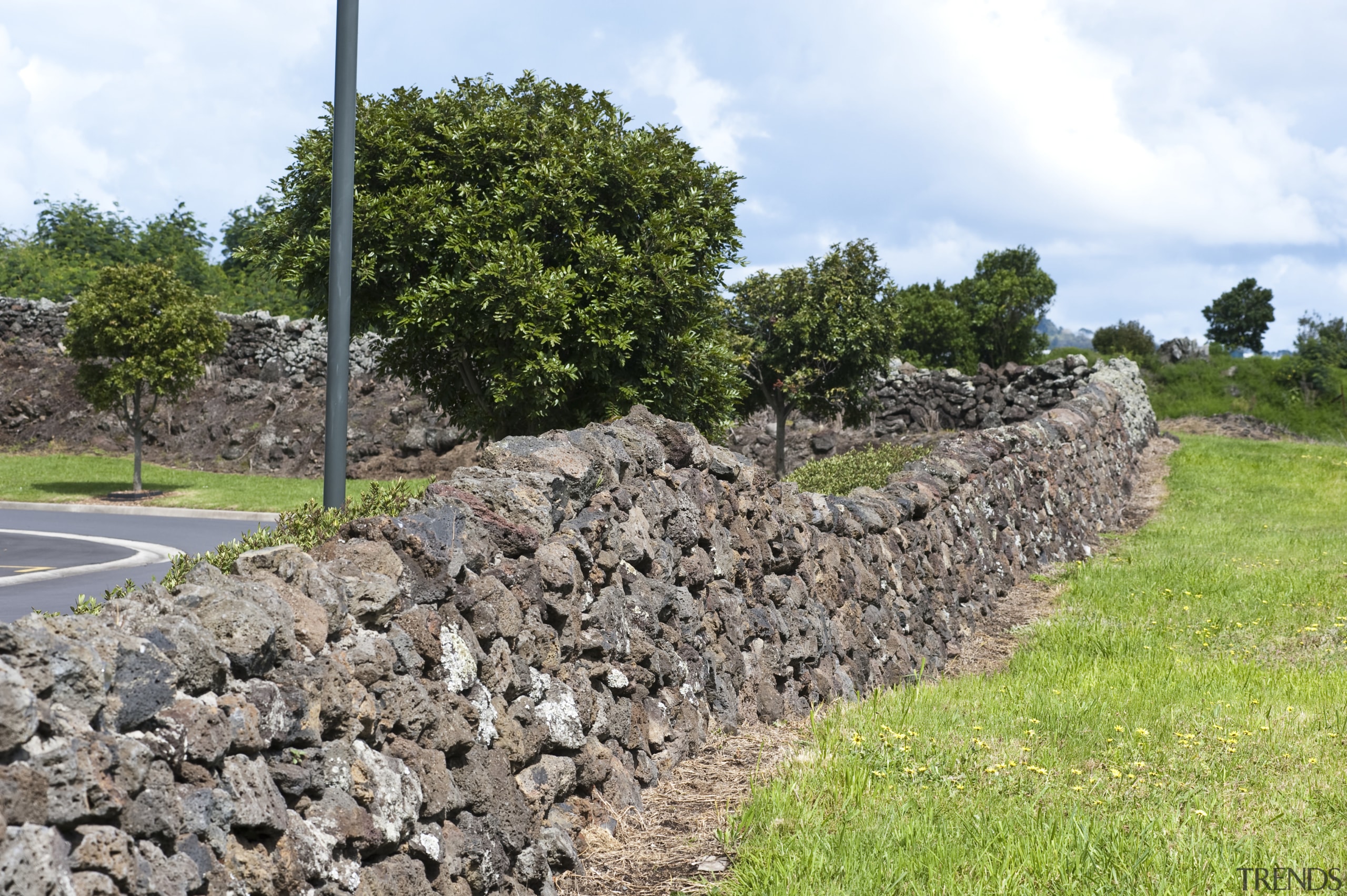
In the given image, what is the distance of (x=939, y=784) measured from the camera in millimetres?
5797

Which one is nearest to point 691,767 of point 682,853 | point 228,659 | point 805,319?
point 682,853

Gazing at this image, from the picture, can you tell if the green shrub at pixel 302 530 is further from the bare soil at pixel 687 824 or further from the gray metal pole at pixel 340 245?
the bare soil at pixel 687 824

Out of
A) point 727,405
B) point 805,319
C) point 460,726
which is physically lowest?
point 460,726

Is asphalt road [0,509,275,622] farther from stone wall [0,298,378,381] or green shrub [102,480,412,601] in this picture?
stone wall [0,298,378,381]

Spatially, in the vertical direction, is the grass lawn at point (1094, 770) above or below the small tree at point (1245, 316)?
below

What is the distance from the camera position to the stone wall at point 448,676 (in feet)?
9.41

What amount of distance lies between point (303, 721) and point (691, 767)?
10.8 ft

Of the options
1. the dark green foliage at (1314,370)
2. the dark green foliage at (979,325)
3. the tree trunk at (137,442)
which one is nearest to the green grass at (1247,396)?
the dark green foliage at (1314,370)

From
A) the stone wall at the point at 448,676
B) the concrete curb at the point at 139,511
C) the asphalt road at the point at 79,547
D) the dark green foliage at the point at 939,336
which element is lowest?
the asphalt road at the point at 79,547

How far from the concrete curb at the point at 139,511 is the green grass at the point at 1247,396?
34900mm

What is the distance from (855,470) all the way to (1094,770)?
32.2 ft

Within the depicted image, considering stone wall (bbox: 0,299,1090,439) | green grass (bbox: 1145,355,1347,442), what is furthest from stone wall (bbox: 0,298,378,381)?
green grass (bbox: 1145,355,1347,442)

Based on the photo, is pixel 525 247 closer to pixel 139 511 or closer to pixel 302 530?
pixel 302 530

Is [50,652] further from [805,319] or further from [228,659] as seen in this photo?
[805,319]
